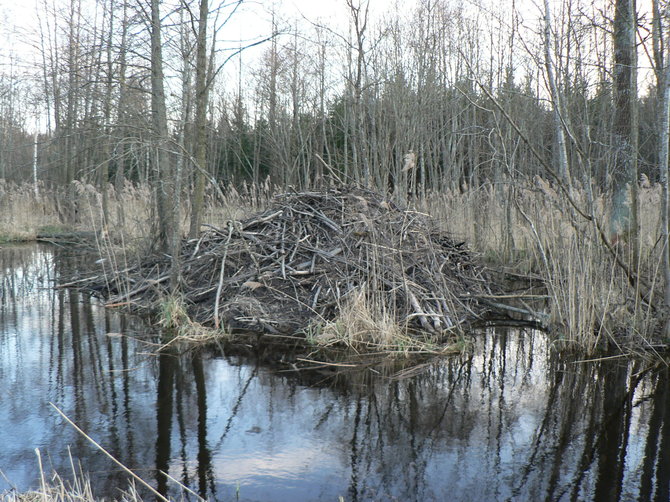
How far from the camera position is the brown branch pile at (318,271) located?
5.75 meters

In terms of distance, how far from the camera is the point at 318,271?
6.29 m

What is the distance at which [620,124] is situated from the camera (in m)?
6.41

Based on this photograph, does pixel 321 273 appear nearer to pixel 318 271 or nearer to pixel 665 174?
pixel 318 271

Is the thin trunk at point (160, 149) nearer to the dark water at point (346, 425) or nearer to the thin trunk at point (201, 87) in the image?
the thin trunk at point (201, 87)

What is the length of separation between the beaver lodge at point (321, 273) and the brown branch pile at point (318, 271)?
0.01m

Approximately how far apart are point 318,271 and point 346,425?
2899mm

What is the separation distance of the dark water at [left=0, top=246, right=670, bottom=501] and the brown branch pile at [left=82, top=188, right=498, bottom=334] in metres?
0.90

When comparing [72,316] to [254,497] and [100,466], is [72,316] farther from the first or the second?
[254,497]

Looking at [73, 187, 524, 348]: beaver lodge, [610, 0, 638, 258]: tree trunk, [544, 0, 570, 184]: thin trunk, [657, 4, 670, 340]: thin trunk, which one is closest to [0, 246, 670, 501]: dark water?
[657, 4, 670, 340]: thin trunk

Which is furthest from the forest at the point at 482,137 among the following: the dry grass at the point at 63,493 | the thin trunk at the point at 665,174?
the dry grass at the point at 63,493

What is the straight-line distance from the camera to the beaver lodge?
5.68 m

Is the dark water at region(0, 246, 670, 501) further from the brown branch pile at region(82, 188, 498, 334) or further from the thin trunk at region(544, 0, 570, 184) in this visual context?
the thin trunk at region(544, 0, 570, 184)

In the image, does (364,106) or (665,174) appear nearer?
(665,174)

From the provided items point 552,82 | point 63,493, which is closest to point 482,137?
point 552,82
